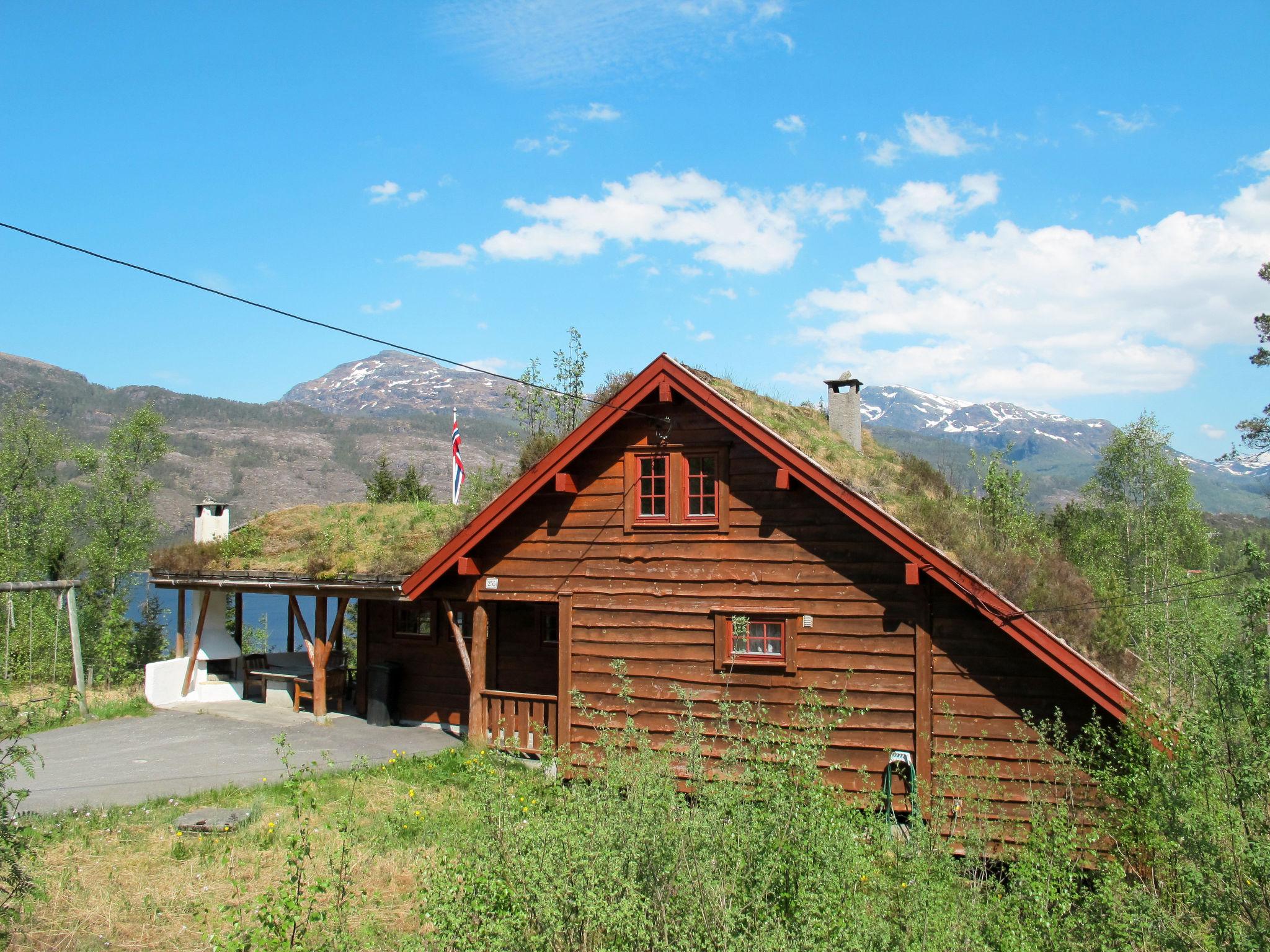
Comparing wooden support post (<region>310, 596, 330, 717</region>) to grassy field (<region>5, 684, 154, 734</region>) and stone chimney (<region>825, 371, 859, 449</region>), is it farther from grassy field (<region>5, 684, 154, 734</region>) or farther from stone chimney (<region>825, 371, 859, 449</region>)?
stone chimney (<region>825, 371, 859, 449</region>)

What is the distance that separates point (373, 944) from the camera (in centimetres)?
697

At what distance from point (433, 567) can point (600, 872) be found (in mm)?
8720

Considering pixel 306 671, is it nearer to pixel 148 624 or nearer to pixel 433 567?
pixel 433 567

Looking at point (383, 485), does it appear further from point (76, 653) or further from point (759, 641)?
point (759, 641)

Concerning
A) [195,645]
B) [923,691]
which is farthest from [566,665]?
[195,645]

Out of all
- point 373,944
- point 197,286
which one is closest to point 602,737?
point 373,944

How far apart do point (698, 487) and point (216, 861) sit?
7.41 m

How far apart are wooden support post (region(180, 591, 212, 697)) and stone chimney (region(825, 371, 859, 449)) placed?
45.3 feet

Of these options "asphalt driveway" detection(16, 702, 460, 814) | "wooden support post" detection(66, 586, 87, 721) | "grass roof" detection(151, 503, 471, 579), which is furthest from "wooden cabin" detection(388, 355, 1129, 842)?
"wooden support post" detection(66, 586, 87, 721)

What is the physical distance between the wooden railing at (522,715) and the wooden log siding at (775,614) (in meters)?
0.46

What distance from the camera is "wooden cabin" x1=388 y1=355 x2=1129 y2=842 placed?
34.4 ft

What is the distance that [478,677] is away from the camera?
13961 millimetres

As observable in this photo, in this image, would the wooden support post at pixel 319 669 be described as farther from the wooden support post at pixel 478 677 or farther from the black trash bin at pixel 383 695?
the wooden support post at pixel 478 677

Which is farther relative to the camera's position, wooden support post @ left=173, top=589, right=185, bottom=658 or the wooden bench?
wooden support post @ left=173, top=589, right=185, bottom=658
